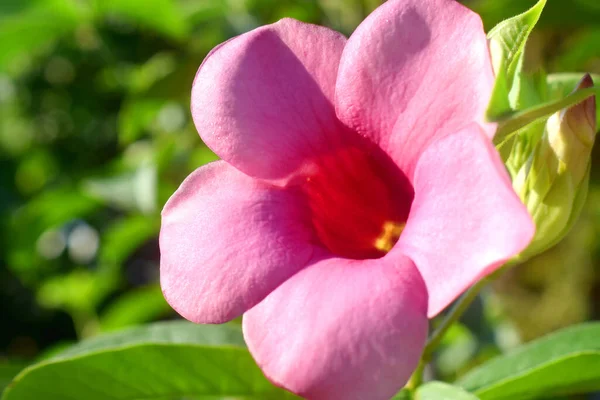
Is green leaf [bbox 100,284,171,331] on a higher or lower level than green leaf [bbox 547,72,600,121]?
lower

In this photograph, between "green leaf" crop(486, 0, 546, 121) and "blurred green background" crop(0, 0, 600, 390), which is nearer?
"green leaf" crop(486, 0, 546, 121)

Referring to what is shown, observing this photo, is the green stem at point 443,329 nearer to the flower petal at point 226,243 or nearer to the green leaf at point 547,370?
the green leaf at point 547,370

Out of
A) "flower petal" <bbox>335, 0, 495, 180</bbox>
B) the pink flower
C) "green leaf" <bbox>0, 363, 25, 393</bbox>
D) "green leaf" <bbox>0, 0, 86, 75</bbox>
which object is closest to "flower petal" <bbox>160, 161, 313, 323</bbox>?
the pink flower

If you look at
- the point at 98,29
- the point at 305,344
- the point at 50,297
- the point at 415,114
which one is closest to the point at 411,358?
the point at 305,344

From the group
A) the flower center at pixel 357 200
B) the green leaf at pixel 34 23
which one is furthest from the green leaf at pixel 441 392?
the green leaf at pixel 34 23

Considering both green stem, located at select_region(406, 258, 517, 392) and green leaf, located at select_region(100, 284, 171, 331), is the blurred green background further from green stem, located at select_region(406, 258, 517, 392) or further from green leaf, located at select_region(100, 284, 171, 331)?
A: green stem, located at select_region(406, 258, 517, 392)
